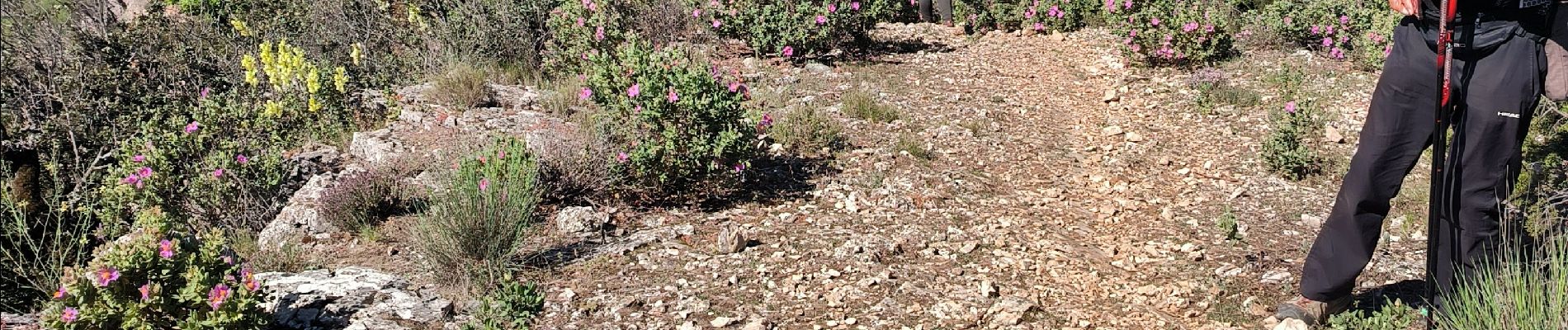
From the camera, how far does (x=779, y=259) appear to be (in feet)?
14.8

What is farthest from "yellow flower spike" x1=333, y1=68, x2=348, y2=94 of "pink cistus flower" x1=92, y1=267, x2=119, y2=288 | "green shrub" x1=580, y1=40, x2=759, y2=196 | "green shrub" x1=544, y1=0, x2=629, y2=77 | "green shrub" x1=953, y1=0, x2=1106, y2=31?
"green shrub" x1=953, y1=0, x2=1106, y2=31

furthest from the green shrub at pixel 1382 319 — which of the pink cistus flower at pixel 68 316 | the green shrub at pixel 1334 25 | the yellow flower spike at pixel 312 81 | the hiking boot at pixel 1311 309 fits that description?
the yellow flower spike at pixel 312 81

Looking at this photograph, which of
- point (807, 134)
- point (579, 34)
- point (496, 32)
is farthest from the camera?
point (496, 32)

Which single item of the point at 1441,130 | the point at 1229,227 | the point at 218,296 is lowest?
the point at 1229,227

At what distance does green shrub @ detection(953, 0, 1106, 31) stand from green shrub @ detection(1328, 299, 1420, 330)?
644 cm

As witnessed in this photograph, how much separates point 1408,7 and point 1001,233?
6.80ft

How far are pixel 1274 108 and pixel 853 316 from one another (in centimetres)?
399

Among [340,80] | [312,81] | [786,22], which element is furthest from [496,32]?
[786,22]

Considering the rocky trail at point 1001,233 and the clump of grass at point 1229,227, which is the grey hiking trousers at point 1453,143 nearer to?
the rocky trail at point 1001,233

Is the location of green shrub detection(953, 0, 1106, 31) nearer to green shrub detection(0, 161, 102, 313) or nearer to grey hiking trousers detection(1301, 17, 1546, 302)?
grey hiking trousers detection(1301, 17, 1546, 302)

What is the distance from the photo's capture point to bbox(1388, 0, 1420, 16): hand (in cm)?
313

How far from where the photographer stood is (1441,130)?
302cm

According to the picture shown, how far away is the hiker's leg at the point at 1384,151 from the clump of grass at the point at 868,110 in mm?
3463

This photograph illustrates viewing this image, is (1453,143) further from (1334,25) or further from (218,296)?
(1334,25)
